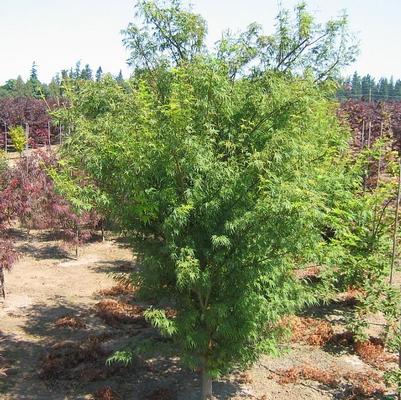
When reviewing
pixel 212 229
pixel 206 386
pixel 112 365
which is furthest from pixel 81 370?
pixel 212 229

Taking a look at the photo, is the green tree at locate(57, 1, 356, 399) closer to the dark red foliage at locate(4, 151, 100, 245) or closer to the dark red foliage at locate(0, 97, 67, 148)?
the dark red foliage at locate(4, 151, 100, 245)

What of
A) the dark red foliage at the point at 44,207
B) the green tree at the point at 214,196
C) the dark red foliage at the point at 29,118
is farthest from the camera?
the dark red foliage at the point at 29,118

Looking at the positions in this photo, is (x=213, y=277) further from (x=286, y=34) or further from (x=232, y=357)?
Answer: (x=286, y=34)

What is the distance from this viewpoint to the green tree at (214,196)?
6141 mm

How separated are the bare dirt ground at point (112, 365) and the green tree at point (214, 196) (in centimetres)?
186

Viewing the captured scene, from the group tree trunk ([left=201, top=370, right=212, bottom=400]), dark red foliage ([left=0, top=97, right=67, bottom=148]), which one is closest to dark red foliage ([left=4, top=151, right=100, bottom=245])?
tree trunk ([left=201, top=370, right=212, bottom=400])

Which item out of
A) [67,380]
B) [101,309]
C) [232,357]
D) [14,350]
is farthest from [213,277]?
[101,309]

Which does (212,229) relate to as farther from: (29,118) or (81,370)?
(29,118)

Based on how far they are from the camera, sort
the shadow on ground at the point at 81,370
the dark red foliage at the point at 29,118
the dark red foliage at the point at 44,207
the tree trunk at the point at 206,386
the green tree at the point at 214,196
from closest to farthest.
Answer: the green tree at the point at 214,196 → the tree trunk at the point at 206,386 → the shadow on ground at the point at 81,370 → the dark red foliage at the point at 44,207 → the dark red foliage at the point at 29,118

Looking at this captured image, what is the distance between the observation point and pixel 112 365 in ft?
33.4

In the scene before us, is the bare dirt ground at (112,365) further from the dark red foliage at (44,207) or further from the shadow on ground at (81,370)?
the dark red foliage at (44,207)

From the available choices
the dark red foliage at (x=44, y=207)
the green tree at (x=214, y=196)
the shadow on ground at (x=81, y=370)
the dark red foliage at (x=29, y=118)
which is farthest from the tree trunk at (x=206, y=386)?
the dark red foliage at (x=29, y=118)

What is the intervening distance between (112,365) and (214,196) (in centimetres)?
578

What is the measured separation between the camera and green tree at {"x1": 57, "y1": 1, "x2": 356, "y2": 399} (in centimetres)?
614
